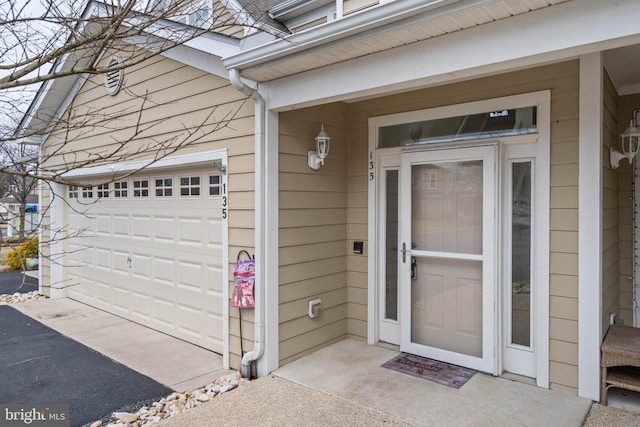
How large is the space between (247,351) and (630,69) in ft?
13.4

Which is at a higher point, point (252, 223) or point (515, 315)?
point (252, 223)

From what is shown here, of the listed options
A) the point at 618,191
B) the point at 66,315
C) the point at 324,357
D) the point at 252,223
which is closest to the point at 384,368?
the point at 324,357

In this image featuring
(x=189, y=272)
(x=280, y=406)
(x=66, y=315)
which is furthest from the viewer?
(x=66, y=315)

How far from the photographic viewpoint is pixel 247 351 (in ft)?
12.8

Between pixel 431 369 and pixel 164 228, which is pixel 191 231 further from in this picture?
pixel 431 369

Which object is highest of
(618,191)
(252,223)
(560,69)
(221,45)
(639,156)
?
(221,45)

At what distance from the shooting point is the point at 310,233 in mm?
4117

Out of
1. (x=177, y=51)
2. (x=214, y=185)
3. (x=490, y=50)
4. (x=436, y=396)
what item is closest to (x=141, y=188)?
(x=214, y=185)

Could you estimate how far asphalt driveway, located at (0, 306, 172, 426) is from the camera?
338cm

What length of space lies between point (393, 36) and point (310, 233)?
2.02m

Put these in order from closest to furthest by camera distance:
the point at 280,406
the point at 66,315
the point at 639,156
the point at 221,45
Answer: the point at 280,406
the point at 221,45
the point at 639,156
the point at 66,315

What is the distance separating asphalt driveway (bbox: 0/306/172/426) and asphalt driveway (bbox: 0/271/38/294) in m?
2.96

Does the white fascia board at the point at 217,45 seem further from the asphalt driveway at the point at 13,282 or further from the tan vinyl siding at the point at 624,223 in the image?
the asphalt driveway at the point at 13,282

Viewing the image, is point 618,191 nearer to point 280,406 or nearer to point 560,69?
point 560,69
